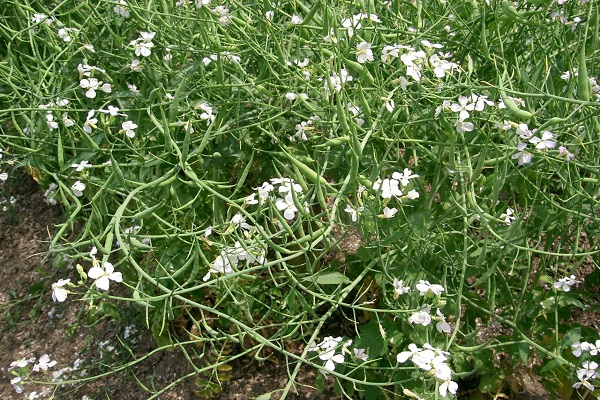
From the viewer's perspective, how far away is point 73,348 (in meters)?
2.09

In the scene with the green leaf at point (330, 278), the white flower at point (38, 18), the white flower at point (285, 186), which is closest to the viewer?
the white flower at point (285, 186)

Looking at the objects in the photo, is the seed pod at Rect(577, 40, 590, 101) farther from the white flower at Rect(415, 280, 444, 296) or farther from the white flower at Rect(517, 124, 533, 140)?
the white flower at Rect(415, 280, 444, 296)

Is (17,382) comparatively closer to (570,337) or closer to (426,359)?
(426,359)

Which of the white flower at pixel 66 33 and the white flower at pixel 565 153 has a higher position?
the white flower at pixel 565 153

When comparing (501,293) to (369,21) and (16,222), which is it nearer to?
(369,21)

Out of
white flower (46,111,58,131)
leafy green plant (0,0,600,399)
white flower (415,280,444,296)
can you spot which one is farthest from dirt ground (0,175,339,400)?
white flower (415,280,444,296)

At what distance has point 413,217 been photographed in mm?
1385

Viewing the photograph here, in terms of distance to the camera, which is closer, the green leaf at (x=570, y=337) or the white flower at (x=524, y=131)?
the white flower at (x=524, y=131)

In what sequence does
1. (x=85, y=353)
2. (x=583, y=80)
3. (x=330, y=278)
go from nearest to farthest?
(x=583, y=80)
(x=330, y=278)
(x=85, y=353)

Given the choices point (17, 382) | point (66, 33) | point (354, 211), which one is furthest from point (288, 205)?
point (66, 33)

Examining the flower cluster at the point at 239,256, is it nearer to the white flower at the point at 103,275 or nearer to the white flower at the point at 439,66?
the white flower at the point at 103,275

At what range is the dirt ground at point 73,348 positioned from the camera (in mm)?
1882

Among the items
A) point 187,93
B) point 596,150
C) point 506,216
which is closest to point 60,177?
point 187,93

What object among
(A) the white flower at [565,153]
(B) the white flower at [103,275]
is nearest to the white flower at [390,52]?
(A) the white flower at [565,153]
